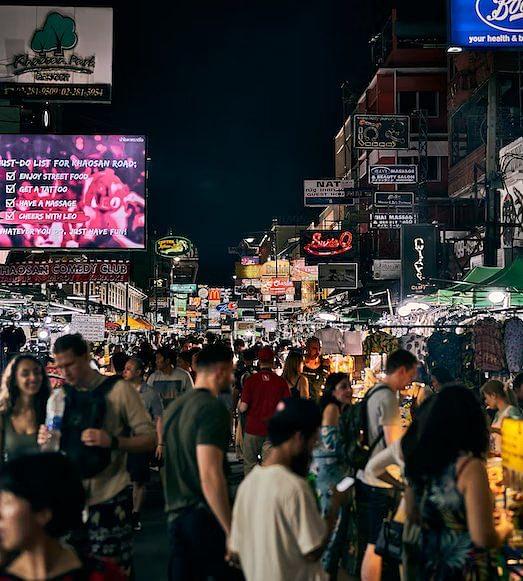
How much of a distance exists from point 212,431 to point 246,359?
14260 mm

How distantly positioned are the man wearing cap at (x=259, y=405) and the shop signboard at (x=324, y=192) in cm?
2137

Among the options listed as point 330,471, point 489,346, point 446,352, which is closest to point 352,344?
point 446,352

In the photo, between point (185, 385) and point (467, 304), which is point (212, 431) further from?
point (467, 304)

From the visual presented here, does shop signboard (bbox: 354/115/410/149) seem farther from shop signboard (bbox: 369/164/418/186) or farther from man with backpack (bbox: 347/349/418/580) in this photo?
man with backpack (bbox: 347/349/418/580)

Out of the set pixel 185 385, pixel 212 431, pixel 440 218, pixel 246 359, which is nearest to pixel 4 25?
pixel 246 359

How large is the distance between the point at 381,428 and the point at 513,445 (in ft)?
4.49

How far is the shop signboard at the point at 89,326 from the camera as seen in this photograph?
19.6 meters

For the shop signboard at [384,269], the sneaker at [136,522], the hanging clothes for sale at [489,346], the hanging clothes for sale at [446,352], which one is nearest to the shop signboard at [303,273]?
the shop signboard at [384,269]

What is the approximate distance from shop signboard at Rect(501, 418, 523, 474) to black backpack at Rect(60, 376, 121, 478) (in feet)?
8.32

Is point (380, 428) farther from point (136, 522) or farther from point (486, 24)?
point (486, 24)

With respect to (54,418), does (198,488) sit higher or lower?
lower

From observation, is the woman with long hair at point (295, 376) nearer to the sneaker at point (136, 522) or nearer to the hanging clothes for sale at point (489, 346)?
the hanging clothes for sale at point (489, 346)

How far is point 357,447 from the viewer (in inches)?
330

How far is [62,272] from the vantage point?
22.0 metres
